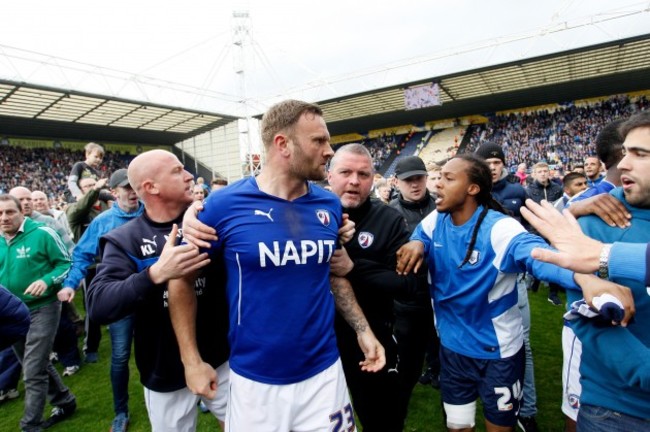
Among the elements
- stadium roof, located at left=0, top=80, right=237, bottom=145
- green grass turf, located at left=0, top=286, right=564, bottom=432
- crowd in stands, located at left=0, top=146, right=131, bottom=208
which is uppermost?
stadium roof, located at left=0, top=80, right=237, bottom=145

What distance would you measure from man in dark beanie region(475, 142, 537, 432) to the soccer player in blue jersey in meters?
1.90

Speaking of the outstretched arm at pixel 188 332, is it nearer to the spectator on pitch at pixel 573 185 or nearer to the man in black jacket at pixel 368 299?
the man in black jacket at pixel 368 299

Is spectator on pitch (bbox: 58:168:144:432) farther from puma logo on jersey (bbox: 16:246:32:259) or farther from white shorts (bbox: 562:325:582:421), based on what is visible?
white shorts (bbox: 562:325:582:421)

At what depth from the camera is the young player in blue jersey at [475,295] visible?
2305 mm

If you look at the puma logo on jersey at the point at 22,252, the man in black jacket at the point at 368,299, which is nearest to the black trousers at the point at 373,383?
the man in black jacket at the point at 368,299

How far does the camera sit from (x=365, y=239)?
2.69 meters

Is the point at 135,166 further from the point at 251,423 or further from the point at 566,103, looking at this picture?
the point at 566,103

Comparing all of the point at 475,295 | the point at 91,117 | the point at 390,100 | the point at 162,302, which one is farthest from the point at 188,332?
the point at 91,117

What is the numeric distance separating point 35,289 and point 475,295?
373cm

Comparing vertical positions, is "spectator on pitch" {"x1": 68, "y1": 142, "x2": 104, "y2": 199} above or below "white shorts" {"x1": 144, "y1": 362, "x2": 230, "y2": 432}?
above

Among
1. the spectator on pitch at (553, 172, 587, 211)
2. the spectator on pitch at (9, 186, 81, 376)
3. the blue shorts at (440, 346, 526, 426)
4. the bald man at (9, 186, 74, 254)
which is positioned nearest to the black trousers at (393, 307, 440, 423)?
the blue shorts at (440, 346, 526, 426)

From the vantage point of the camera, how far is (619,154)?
252 cm

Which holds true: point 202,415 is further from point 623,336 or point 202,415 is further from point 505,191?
point 505,191

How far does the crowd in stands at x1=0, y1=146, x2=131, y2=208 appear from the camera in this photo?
25734 mm
